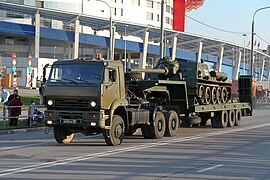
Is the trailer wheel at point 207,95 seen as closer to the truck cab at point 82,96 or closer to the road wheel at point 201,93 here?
the road wheel at point 201,93

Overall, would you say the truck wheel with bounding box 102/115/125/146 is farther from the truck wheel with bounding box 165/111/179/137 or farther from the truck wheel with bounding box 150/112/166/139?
the truck wheel with bounding box 165/111/179/137

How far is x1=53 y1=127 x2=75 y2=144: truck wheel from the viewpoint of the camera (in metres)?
14.6

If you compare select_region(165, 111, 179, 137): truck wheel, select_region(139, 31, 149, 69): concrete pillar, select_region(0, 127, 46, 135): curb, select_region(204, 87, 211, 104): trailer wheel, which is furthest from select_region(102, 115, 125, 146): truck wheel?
select_region(139, 31, 149, 69): concrete pillar

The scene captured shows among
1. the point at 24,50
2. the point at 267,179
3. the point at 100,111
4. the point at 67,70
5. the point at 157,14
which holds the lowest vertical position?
the point at 267,179

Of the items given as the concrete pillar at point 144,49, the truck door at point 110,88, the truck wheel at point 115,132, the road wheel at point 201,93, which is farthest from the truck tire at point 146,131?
the concrete pillar at point 144,49

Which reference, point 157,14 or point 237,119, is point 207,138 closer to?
point 237,119

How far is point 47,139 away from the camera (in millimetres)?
16203

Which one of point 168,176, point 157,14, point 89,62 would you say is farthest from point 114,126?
point 157,14

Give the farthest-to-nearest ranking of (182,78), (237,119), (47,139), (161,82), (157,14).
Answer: (157,14)
(237,119)
(182,78)
(161,82)
(47,139)

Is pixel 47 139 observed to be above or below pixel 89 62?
below

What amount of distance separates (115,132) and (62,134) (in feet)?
5.69

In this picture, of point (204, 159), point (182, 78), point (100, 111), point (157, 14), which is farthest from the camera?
point (157, 14)

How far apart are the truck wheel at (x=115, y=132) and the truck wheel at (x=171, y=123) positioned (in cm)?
311

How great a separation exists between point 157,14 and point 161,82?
260 ft
